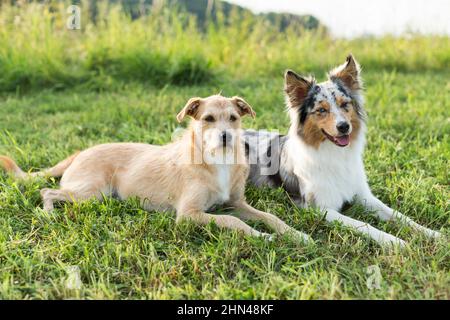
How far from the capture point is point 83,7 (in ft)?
32.5

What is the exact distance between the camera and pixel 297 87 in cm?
420

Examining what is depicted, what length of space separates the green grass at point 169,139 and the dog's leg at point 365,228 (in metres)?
0.09

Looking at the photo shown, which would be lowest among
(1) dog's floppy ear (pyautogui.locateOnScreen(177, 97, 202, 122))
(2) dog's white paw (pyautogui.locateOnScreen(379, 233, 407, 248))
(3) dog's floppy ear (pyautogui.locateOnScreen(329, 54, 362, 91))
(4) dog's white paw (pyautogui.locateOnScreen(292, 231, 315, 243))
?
(4) dog's white paw (pyautogui.locateOnScreen(292, 231, 315, 243))

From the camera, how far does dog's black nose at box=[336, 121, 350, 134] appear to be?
3.90 meters

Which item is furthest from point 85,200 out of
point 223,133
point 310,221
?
point 310,221

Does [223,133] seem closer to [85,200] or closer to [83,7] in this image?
[85,200]

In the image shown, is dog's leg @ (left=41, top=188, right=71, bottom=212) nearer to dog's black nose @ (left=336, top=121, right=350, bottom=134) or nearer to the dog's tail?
the dog's tail

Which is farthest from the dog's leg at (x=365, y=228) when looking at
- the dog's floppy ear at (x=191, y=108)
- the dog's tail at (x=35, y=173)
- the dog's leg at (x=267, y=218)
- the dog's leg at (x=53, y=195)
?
the dog's tail at (x=35, y=173)

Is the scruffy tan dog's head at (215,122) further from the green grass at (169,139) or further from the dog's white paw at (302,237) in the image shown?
the dog's white paw at (302,237)

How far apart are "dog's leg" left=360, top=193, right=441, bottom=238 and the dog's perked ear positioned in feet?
3.87

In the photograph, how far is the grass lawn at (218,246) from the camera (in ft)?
9.59

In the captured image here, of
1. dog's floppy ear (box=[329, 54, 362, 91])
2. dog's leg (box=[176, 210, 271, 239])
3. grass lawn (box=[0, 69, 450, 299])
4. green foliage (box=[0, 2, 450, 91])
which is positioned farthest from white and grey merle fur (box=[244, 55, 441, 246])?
green foliage (box=[0, 2, 450, 91])
